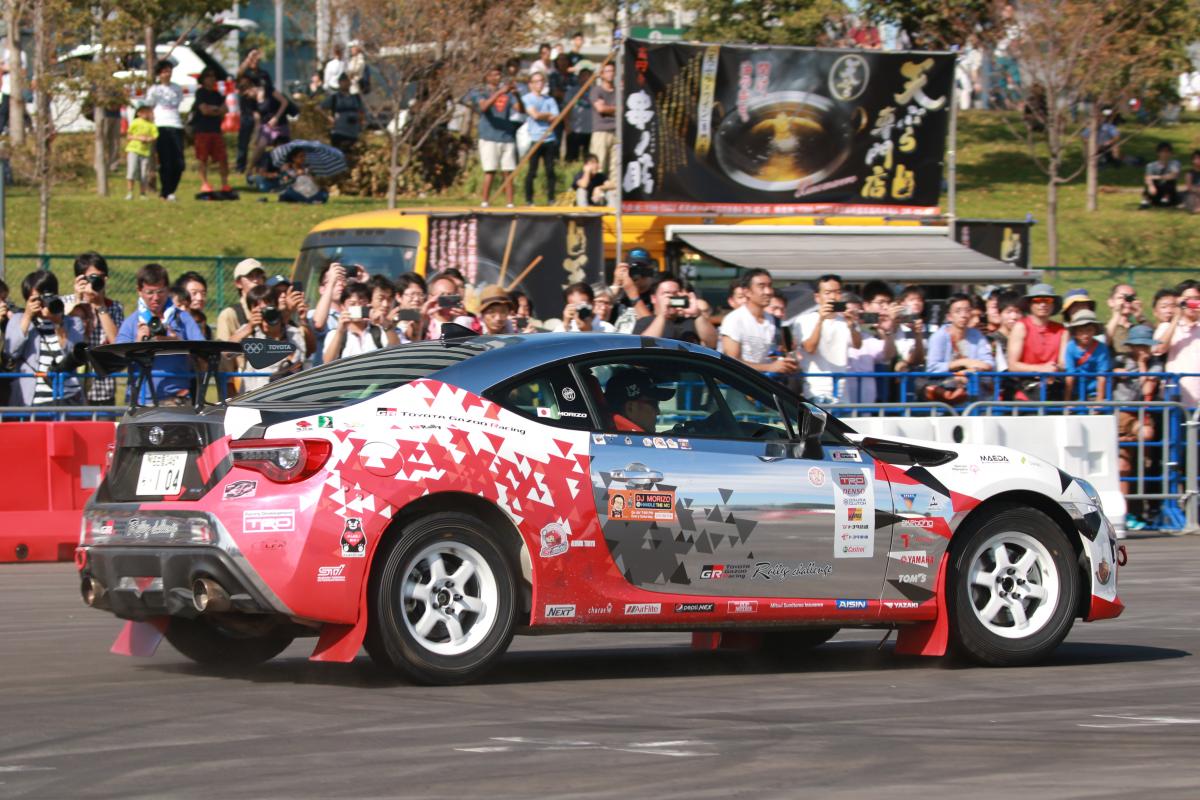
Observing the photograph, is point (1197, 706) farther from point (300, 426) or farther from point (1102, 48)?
point (1102, 48)

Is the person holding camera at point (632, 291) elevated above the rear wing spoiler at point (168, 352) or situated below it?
above

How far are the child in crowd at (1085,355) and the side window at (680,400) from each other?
26.8ft

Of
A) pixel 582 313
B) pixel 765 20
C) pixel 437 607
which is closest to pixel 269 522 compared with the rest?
pixel 437 607

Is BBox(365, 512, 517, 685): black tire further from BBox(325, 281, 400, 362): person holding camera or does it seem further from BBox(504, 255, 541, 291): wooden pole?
BBox(504, 255, 541, 291): wooden pole

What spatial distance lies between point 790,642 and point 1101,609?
156cm

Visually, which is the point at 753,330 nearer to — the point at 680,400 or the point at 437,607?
the point at 680,400

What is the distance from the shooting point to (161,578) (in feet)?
25.0

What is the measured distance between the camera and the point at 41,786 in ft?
19.1

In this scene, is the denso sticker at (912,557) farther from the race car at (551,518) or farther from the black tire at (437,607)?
the black tire at (437,607)

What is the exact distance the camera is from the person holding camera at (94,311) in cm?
1469

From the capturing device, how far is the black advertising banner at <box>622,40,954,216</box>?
19.8 m

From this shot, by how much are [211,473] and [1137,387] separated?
10.6 meters

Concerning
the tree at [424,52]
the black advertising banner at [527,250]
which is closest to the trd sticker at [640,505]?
the black advertising banner at [527,250]

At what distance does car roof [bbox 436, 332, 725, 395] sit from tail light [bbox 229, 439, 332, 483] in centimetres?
69
